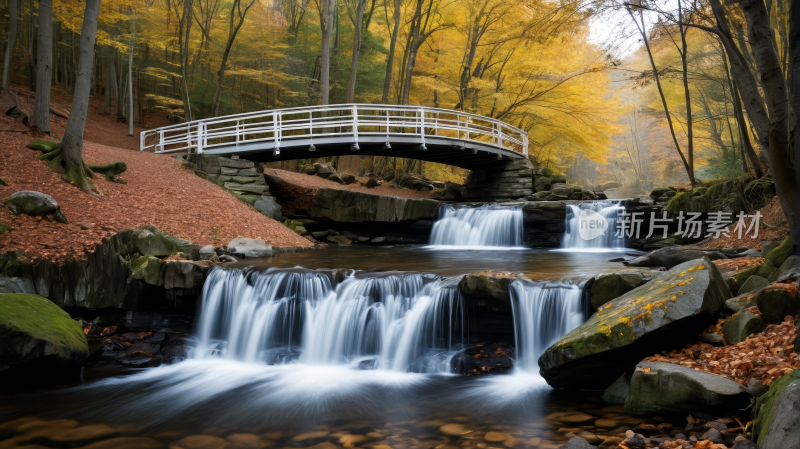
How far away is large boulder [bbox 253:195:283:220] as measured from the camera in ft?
43.7

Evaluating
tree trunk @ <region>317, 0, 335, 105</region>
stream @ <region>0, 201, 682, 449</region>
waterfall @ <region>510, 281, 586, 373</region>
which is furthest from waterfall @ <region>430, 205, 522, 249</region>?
waterfall @ <region>510, 281, 586, 373</region>

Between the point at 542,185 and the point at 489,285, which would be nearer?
the point at 489,285

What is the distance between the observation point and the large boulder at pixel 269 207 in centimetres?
1332

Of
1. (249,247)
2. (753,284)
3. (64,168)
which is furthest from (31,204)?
(753,284)

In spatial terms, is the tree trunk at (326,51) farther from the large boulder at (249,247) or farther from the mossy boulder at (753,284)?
the mossy boulder at (753,284)

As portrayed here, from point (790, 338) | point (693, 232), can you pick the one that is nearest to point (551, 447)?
point (790, 338)

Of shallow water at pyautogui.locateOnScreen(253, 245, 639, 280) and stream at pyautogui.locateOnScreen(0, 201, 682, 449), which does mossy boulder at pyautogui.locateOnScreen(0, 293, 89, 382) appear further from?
shallow water at pyautogui.locateOnScreen(253, 245, 639, 280)

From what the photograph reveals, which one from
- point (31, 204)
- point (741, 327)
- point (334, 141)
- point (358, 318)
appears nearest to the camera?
point (741, 327)

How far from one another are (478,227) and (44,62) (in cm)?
1187

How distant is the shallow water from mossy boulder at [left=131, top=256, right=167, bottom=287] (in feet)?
5.46

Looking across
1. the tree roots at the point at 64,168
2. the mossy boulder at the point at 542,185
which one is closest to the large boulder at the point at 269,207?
the tree roots at the point at 64,168

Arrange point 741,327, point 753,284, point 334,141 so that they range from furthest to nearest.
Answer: point 334,141, point 753,284, point 741,327

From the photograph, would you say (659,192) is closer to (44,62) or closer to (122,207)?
(122,207)

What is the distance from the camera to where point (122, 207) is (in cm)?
958
